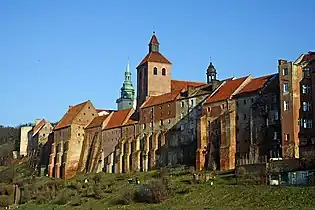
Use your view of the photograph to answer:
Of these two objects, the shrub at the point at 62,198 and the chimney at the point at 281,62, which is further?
the shrub at the point at 62,198

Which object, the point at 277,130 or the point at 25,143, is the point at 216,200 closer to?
the point at 277,130

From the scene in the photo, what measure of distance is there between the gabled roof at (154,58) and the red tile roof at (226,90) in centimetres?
3024

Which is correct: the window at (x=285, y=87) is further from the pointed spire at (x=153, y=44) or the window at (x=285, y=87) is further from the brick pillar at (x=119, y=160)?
the pointed spire at (x=153, y=44)

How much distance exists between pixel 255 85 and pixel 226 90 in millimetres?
5669

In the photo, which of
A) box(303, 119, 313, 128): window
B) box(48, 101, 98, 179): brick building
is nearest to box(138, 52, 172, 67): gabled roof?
box(48, 101, 98, 179): brick building

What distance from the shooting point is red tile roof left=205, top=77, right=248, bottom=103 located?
8469cm

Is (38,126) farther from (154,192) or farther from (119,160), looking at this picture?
(154,192)

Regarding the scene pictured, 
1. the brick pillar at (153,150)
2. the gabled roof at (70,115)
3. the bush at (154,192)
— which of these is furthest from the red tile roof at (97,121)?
the bush at (154,192)

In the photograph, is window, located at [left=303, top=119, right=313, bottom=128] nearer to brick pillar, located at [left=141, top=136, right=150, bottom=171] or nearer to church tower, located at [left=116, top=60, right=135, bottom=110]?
brick pillar, located at [left=141, top=136, right=150, bottom=171]

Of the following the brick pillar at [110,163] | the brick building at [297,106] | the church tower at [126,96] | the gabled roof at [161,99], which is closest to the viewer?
the brick building at [297,106]

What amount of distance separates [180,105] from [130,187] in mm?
21750

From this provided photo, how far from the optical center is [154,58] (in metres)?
119

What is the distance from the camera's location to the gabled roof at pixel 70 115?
4706 inches

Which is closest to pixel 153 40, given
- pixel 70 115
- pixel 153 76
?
pixel 153 76
